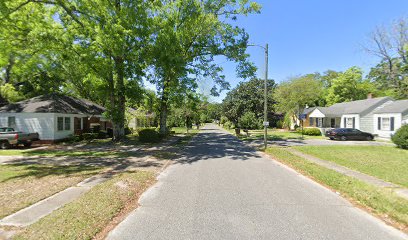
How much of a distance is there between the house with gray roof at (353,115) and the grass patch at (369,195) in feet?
85.5

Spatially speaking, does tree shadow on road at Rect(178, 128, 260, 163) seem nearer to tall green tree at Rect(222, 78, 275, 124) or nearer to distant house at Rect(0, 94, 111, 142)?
distant house at Rect(0, 94, 111, 142)

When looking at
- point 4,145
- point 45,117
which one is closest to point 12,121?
point 45,117

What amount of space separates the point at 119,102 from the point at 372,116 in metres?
29.4

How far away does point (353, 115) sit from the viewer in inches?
1331

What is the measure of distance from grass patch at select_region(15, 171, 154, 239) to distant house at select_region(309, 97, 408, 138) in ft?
95.6

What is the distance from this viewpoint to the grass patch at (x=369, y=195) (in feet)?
19.3

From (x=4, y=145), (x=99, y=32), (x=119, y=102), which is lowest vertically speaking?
(x=4, y=145)

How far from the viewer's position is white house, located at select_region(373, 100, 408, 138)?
26191 mm

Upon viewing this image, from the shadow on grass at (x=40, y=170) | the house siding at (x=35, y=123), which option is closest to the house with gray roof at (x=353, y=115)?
the shadow on grass at (x=40, y=170)

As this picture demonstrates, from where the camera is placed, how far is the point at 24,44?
20562mm

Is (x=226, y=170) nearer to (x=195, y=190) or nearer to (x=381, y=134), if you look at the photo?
(x=195, y=190)

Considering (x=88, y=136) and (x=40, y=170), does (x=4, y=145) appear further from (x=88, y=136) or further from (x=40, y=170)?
(x=40, y=170)

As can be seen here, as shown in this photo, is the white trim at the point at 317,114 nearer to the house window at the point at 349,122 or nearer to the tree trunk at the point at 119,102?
the house window at the point at 349,122

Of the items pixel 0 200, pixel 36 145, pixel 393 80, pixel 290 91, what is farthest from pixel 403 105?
pixel 36 145
